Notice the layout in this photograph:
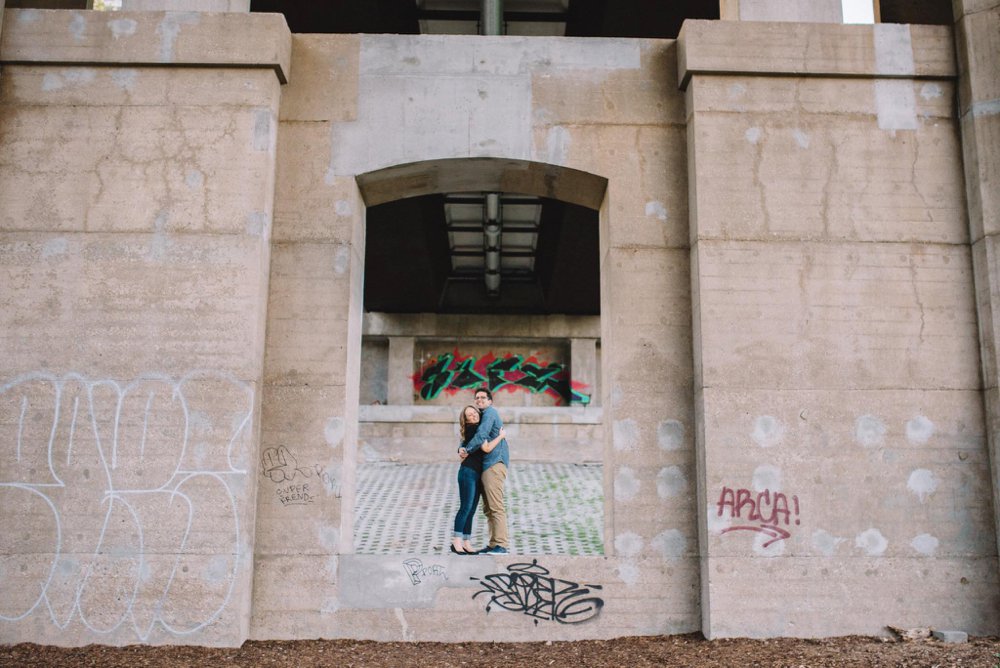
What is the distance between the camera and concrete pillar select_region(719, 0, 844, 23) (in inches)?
333

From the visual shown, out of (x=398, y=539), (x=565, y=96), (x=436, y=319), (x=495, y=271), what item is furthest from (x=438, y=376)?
(x=565, y=96)

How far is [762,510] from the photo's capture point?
718 centimetres

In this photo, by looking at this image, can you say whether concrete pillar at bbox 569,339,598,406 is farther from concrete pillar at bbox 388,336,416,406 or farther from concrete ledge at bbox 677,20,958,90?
concrete ledge at bbox 677,20,958,90

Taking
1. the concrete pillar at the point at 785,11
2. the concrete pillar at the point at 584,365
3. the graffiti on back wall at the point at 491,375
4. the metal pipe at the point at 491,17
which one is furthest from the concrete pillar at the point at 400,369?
the concrete pillar at the point at 785,11

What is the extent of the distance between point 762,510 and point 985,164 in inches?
159

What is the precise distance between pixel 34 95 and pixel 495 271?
48.6 feet

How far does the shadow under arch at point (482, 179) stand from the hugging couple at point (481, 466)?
2.26 metres

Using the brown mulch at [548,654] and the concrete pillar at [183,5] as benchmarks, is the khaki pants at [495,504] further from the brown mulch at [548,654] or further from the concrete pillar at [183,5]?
the concrete pillar at [183,5]

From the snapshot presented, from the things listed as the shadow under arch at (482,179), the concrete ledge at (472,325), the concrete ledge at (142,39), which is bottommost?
the shadow under arch at (482,179)

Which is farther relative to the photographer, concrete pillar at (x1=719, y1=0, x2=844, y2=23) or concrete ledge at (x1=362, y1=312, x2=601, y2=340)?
concrete ledge at (x1=362, y1=312, x2=601, y2=340)

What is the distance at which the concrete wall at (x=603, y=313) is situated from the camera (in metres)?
7.06

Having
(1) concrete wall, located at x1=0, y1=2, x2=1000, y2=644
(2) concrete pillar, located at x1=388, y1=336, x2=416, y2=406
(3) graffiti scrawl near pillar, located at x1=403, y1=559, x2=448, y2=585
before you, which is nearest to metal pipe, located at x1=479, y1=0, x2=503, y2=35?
(1) concrete wall, located at x1=0, y1=2, x2=1000, y2=644

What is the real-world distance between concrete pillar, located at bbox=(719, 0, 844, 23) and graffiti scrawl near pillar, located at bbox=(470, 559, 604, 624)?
6.03 metres

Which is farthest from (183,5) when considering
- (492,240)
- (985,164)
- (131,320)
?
(492,240)
